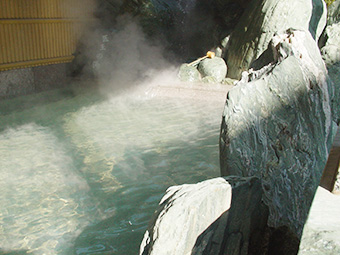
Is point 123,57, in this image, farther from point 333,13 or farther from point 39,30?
point 333,13

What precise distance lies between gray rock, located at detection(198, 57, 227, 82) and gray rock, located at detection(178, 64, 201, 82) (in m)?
0.13

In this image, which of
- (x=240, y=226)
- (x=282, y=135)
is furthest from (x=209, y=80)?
(x=240, y=226)

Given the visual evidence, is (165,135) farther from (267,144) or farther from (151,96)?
(267,144)

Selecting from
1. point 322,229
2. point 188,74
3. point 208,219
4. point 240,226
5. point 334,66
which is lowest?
point 240,226

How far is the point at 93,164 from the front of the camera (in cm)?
416

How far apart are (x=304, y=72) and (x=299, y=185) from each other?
28.4 inches

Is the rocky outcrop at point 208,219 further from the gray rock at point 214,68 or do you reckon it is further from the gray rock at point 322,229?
the gray rock at point 214,68

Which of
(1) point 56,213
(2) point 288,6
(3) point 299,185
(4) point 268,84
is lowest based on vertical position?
(1) point 56,213

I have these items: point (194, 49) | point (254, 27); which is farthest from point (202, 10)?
point (254, 27)

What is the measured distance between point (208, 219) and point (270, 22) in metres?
6.25

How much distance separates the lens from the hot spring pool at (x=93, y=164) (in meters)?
2.97

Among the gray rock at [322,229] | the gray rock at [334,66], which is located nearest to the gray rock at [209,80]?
the gray rock at [334,66]

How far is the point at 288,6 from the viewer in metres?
7.46

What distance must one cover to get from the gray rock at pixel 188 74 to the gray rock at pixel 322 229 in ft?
22.3
